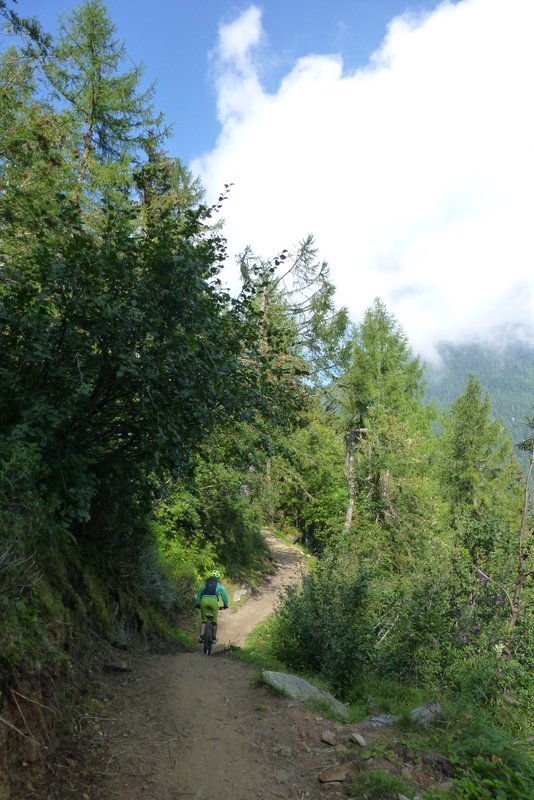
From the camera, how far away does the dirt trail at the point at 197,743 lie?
428 cm

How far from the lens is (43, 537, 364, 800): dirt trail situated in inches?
168

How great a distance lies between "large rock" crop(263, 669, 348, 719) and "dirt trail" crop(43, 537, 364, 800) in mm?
162

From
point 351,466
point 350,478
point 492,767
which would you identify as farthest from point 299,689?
point 351,466

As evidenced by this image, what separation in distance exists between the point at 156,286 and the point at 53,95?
35.9 feet

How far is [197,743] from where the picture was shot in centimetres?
514

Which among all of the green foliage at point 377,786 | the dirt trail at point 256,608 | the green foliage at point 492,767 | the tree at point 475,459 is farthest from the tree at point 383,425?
the green foliage at point 377,786

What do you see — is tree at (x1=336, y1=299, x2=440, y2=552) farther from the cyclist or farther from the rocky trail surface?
the rocky trail surface

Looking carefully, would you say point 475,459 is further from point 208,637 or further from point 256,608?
point 208,637

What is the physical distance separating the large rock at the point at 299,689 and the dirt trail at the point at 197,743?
16cm

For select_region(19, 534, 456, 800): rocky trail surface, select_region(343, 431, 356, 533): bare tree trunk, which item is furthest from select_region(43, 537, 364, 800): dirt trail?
select_region(343, 431, 356, 533): bare tree trunk

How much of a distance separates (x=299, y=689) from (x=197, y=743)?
1.92 metres

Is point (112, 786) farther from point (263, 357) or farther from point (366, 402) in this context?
point (366, 402)

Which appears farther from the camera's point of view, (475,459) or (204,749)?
(475,459)

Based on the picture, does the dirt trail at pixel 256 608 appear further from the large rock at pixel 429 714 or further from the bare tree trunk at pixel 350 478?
the large rock at pixel 429 714
